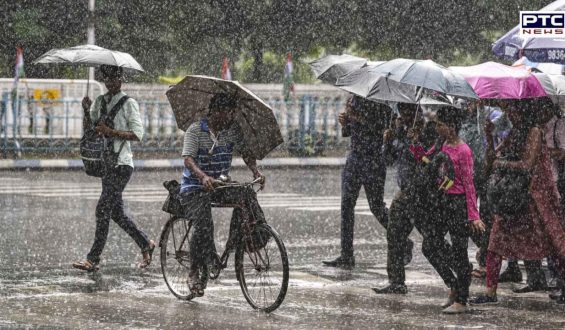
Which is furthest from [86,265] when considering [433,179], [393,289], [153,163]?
[153,163]

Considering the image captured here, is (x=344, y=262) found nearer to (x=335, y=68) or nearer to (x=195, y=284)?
(x=335, y=68)

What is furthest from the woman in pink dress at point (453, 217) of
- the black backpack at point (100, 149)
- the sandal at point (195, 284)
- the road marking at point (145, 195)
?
the road marking at point (145, 195)

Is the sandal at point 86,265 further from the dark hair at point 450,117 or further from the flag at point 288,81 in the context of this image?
the flag at point 288,81

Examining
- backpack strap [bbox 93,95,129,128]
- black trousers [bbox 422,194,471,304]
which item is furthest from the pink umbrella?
backpack strap [bbox 93,95,129,128]

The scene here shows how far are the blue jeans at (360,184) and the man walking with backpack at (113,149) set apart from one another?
6.35 ft

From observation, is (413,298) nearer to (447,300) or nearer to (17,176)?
(447,300)

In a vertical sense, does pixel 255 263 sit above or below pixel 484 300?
above

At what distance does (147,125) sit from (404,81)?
19.8 metres

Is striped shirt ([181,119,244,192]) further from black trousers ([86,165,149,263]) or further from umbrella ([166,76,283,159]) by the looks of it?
black trousers ([86,165,149,263])

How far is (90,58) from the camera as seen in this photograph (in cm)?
1134

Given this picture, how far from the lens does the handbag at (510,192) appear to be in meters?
9.86

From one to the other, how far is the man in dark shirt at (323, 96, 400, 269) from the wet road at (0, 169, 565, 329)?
1.47 feet

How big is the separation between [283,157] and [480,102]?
1920 centimetres

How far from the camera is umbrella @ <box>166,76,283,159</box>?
9695 mm
